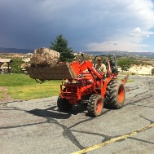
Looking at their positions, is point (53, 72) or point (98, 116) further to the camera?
point (98, 116)

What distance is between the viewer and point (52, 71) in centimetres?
921

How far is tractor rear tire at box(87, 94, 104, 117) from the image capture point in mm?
10078

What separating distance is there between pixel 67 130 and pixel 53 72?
2014mm

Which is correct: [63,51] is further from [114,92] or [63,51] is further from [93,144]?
[93,144]

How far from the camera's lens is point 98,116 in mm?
10344

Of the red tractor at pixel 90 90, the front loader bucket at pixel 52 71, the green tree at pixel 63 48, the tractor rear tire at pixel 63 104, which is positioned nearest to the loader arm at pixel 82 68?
the red tractor at pixel 90 90

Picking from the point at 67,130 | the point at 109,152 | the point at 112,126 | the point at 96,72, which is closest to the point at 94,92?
the point at 96,72

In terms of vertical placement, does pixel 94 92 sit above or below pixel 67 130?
above

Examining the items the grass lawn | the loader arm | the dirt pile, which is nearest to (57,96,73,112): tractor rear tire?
the loader arm

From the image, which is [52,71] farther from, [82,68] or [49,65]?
[82,68]

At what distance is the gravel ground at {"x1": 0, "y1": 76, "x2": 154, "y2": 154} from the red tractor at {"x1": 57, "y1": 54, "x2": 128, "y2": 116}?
348mm

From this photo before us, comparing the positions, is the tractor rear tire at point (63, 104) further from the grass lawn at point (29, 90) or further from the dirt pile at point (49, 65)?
the grass lawn at point (29, 90)

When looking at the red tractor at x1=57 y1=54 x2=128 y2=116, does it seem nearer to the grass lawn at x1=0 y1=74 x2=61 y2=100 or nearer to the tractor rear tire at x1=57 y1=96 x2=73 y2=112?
the tractor rear tire at x1=57 y1=96 x2=73 y2=112

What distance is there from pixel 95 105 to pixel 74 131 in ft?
7.03
